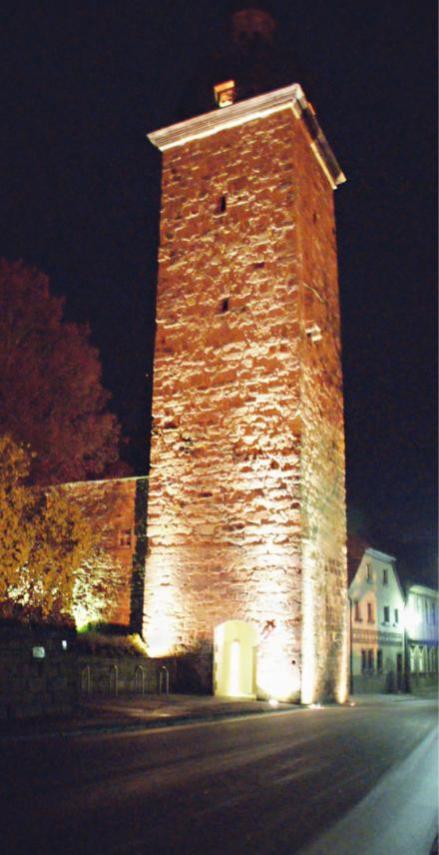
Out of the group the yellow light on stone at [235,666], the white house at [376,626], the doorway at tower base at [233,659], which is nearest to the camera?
the doorway at tower base at [233,659]

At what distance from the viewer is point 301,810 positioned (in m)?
4.13

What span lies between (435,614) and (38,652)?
2960cm

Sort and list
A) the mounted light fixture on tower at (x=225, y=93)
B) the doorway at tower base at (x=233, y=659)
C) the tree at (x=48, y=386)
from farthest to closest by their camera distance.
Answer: the tree at (x=48, y=386) → the mounted light fixture on tower at (x=225, y=93) → the doorway at tower base at (x=233, y=659)

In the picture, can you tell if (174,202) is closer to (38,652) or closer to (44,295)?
(44,295)

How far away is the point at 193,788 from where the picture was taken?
15.0ft

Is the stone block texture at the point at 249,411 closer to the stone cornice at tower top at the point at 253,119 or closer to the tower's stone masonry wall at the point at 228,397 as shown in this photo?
the tower's stone masonry wall at the point at 228,397

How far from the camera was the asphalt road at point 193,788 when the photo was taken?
11.4ft

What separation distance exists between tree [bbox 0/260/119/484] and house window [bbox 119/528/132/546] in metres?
4.09

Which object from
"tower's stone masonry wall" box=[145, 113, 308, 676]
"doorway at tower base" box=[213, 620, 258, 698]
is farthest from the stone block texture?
"doorway at tower base" box=[213, 620, 258, 698]

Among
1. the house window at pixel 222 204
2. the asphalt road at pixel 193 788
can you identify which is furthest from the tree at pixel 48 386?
the asphalt road at pixel 193 788

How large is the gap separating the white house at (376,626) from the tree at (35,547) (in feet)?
40.9

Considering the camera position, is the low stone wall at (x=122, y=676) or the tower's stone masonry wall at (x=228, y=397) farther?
the tower's stone masonry wall at (x=228, y=397)

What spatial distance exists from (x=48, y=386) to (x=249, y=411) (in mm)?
7660

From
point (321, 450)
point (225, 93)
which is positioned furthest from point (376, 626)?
point (225, 93)
